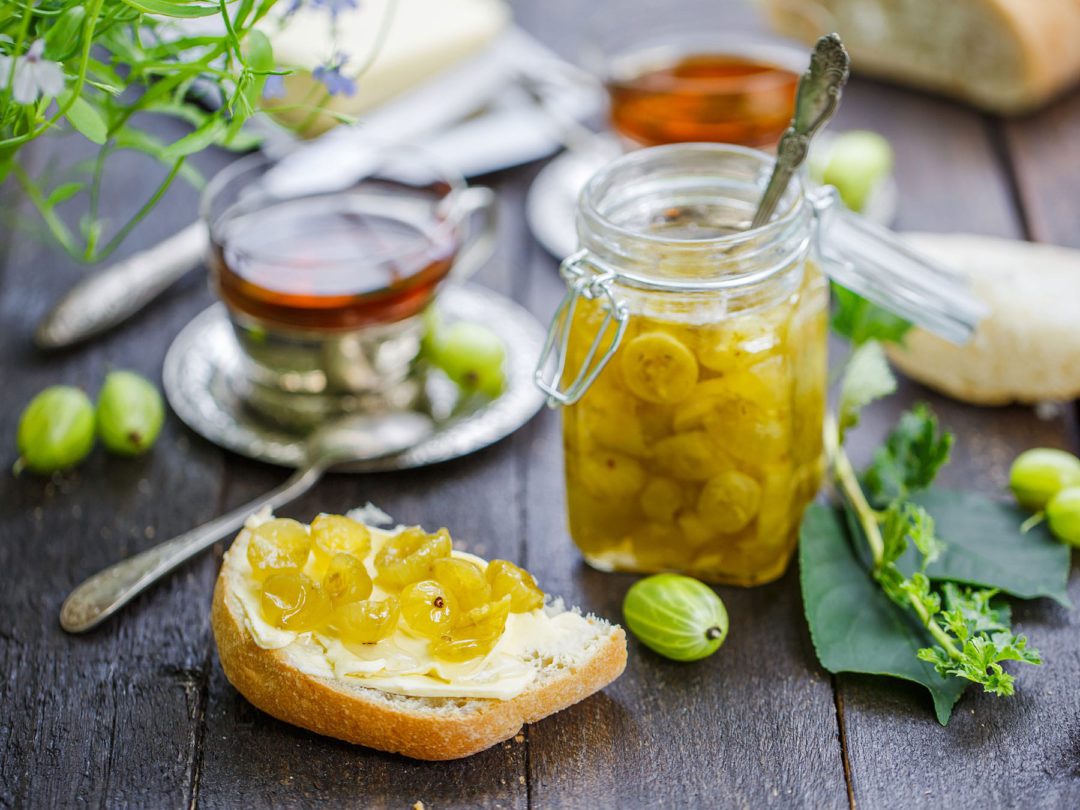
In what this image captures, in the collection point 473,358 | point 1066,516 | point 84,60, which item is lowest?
point 473,358

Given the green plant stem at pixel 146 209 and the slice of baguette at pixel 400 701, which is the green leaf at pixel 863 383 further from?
the green plant stem at pixel 146 209

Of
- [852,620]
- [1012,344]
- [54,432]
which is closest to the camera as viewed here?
[852,620]

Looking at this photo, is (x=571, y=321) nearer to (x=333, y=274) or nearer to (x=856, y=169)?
(x=333, y=274)

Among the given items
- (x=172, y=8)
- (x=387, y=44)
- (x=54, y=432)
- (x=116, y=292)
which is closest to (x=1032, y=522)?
(x=172, y=8)

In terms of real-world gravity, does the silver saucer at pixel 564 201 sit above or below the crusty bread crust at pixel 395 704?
below

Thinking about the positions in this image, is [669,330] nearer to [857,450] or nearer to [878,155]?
[857,450]

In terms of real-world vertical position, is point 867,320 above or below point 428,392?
above

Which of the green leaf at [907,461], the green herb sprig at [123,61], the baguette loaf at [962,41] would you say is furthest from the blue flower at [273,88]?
the baguette loaf at [962,41]

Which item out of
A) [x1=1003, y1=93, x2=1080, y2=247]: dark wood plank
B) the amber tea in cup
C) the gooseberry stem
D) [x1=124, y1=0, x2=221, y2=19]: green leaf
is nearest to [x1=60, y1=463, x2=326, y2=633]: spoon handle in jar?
the amber tea in cup
